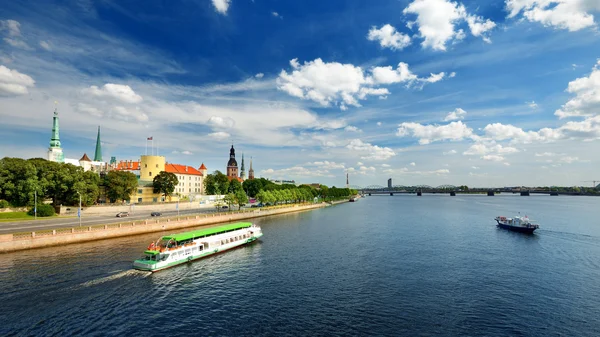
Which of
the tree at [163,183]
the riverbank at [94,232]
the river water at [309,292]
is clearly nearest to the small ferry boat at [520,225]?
the river water at [309,292]

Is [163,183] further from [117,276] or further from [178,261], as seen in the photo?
[117,276]

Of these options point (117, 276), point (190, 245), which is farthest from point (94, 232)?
point (117, 276)

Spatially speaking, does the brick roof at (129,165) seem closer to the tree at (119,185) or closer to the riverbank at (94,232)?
the tree at (119,185)

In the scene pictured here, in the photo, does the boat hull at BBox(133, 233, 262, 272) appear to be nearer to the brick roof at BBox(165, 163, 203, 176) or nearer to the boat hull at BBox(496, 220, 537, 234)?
the boat hull at BBox(496, 220, 537, 234)

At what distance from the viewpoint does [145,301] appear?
34.5 m

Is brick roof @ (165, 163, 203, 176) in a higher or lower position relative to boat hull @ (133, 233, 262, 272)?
higher

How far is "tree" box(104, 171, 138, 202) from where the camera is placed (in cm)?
11644

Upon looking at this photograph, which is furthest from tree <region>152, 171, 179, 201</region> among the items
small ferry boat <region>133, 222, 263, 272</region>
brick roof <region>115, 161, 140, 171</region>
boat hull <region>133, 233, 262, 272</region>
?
boat hull <region>133, 233, 262, 272</region>

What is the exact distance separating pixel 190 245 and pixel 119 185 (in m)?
82.1

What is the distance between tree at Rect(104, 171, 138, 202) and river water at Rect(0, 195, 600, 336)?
204 feet

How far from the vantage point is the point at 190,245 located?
177 feet

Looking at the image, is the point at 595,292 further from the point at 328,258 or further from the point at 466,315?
the point at 328,258

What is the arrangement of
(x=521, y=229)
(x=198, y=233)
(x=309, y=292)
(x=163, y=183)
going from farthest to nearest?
(x=163, y=183)
(x=521, y=229)
(x=198, y=233)
(x=309, y=292)

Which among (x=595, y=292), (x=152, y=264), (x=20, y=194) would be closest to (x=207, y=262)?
(x=152, y=264)
